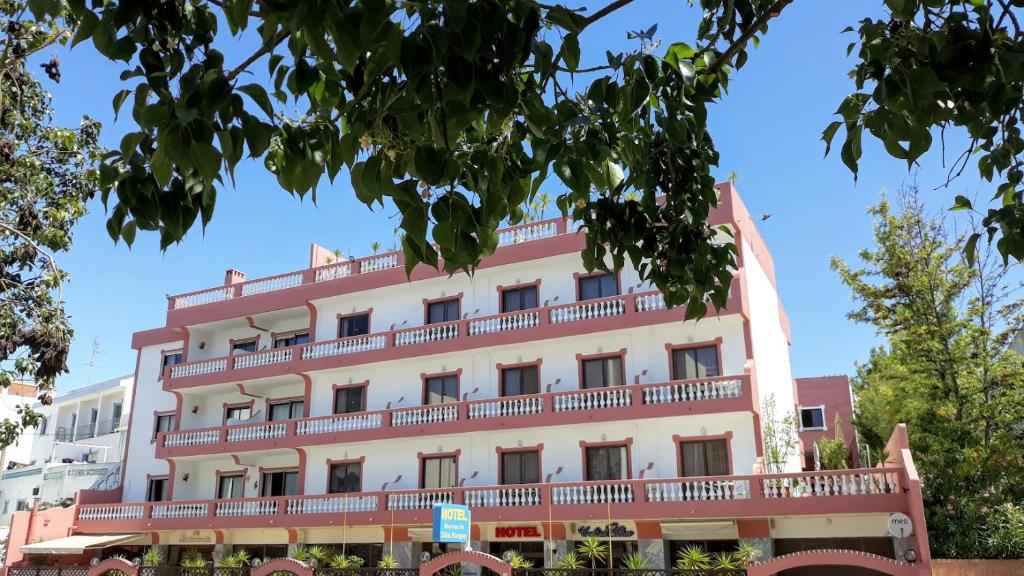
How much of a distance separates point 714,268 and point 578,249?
59.3ft

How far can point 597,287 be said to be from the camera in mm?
23391

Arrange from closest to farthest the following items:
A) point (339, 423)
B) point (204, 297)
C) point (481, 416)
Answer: point (481, 416) < point (339, 423) < point (204, 297)

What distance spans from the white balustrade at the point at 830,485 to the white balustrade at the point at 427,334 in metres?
9.68

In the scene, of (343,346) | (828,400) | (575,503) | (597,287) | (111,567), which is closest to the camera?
(111,567)

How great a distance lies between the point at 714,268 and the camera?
15.9 feet

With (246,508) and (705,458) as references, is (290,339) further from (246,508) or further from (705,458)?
(705,458)

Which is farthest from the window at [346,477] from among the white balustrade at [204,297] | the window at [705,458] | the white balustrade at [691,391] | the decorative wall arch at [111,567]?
the window at [705,458]

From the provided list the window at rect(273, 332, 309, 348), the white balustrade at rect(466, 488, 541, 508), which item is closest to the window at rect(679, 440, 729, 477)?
the white balustrade at rect(466, 488, 541, 508)

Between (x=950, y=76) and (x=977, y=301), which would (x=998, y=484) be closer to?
(x=977, y=301)

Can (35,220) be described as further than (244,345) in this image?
No

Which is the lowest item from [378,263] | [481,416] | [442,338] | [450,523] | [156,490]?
[450,523]

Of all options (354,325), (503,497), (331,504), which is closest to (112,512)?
(331,504)

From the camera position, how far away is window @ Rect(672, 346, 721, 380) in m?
21.3

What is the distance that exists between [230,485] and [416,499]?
840 centimetres
